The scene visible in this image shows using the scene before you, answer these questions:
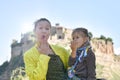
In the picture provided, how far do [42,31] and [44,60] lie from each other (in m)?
0.40

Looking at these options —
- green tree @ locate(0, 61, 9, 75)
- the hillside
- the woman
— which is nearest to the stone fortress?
the hillside

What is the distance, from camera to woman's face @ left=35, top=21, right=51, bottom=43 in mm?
5383

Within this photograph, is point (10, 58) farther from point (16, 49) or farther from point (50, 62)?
point (50, 62)

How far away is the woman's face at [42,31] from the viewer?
5383 mm

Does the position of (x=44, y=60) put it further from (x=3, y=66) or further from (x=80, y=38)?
(x=3, y=66)

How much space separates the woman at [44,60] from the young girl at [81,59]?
6.0 inches

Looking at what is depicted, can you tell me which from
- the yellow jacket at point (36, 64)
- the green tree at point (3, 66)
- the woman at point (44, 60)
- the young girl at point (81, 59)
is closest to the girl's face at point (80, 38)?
the young girl at point (81, 59)

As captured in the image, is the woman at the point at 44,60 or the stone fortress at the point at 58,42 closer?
the woman at the point at 44,60

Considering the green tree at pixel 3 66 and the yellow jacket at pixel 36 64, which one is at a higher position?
the yellow jacket at pixel 36 64

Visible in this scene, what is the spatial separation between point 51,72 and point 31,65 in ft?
0.88

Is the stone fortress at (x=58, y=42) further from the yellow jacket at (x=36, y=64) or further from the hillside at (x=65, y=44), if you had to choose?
the yellow jacket at (x=36, y=64)

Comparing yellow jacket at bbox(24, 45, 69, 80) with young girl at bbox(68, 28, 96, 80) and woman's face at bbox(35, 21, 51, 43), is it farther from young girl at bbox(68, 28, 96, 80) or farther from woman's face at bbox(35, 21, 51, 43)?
young girl at bbox(68, 28, 96, 80)

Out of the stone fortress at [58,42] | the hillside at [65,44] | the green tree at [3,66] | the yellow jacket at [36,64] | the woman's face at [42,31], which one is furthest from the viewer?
the green tree at [3,66]

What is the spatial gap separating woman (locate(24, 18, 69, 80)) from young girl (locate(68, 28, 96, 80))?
0.50 ft
